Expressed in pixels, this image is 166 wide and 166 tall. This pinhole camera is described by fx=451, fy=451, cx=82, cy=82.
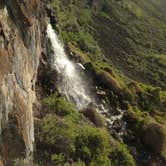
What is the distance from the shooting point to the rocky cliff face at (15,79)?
35688 millimetres

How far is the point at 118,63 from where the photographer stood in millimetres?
148750

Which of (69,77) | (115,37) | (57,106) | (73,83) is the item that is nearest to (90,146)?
(57,106)

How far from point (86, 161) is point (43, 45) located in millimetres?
21042

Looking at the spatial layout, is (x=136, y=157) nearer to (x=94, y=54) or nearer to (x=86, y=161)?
(x=86, y=161)

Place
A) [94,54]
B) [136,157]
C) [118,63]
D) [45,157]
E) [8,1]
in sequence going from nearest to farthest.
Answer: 1. [8,1]
2. [45,157]
3. [136,157]
4. [94,54]
5. [118,63]

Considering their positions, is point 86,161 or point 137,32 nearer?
point 86,161

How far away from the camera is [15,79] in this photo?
39.1 meters

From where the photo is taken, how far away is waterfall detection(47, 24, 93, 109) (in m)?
66.5

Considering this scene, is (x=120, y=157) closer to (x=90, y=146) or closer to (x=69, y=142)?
(x=90, y=146)

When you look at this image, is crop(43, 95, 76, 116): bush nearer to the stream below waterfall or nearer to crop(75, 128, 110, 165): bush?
crop(75, 128, 110, 165): bush

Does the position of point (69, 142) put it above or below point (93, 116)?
above

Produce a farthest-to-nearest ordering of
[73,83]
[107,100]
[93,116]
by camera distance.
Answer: [107,100], [73,83], [93,116]

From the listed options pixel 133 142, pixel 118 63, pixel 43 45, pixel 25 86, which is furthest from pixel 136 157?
pixel 118 63

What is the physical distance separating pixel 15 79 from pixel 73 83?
35481 mm
